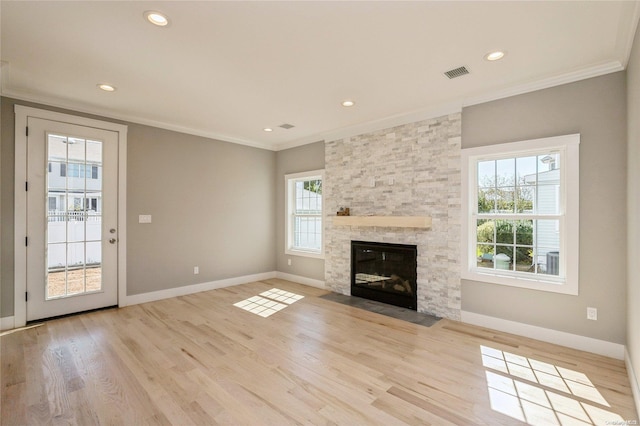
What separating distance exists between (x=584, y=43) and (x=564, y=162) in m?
1.11

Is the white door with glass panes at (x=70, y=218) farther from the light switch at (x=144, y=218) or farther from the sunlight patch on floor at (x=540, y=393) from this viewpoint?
the sunlight patch on floor at (x=540, y=393)

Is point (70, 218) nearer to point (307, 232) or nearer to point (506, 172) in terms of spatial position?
point (307, 232)

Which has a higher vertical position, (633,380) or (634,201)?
(634,201)

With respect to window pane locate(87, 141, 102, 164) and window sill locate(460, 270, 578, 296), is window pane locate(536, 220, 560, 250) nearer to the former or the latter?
window sill locate(460, 270, 578, 296)

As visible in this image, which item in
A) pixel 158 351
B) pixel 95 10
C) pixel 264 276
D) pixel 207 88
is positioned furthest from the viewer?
pixel 264 276

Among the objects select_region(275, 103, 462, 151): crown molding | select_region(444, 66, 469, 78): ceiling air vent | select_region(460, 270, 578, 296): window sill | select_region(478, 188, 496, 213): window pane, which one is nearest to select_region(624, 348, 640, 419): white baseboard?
select_region(460, 270, 578, 296): window sill

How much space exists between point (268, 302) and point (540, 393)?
3338mm

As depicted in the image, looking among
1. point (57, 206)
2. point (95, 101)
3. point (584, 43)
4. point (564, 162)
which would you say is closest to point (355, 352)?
point (564, 162)

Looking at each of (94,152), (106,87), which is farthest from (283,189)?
(106,87)

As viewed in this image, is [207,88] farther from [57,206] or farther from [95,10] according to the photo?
[57,206]

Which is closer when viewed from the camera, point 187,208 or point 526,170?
point 526,170

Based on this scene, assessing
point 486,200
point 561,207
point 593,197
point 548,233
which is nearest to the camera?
point 593,197

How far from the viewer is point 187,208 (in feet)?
16.3

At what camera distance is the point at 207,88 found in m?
3.35
